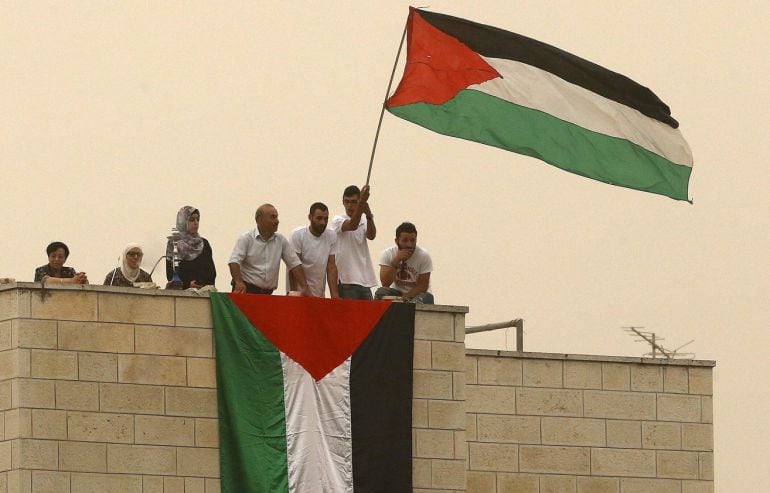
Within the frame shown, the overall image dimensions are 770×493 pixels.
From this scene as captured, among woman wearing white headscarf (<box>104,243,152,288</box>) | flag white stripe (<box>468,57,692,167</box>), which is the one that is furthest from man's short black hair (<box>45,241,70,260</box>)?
flag white stripe (<box>468,57,692,167</box>)

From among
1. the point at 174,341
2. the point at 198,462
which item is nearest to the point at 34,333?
the point at 174,341

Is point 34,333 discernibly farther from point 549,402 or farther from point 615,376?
point 615,376

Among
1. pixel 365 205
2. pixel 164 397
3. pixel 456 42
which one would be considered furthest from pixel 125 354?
pixel 456 42

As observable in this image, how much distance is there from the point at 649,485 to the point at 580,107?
5381 millimetres

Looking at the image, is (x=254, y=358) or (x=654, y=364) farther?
(x=654, y=364)

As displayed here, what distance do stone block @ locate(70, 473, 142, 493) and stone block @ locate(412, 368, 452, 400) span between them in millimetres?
3707

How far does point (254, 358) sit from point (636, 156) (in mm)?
6428

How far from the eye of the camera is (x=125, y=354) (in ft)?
88.3

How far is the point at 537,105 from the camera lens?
30.6 meters

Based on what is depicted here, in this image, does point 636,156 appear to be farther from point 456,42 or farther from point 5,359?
point 5,359

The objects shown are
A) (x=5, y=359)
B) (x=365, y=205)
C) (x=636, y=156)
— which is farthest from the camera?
(x=636, y=156)

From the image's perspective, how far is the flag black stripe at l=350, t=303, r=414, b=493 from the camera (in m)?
28.1

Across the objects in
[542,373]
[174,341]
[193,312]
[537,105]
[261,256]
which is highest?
[537,105]

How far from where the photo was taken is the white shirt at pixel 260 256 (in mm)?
27984
